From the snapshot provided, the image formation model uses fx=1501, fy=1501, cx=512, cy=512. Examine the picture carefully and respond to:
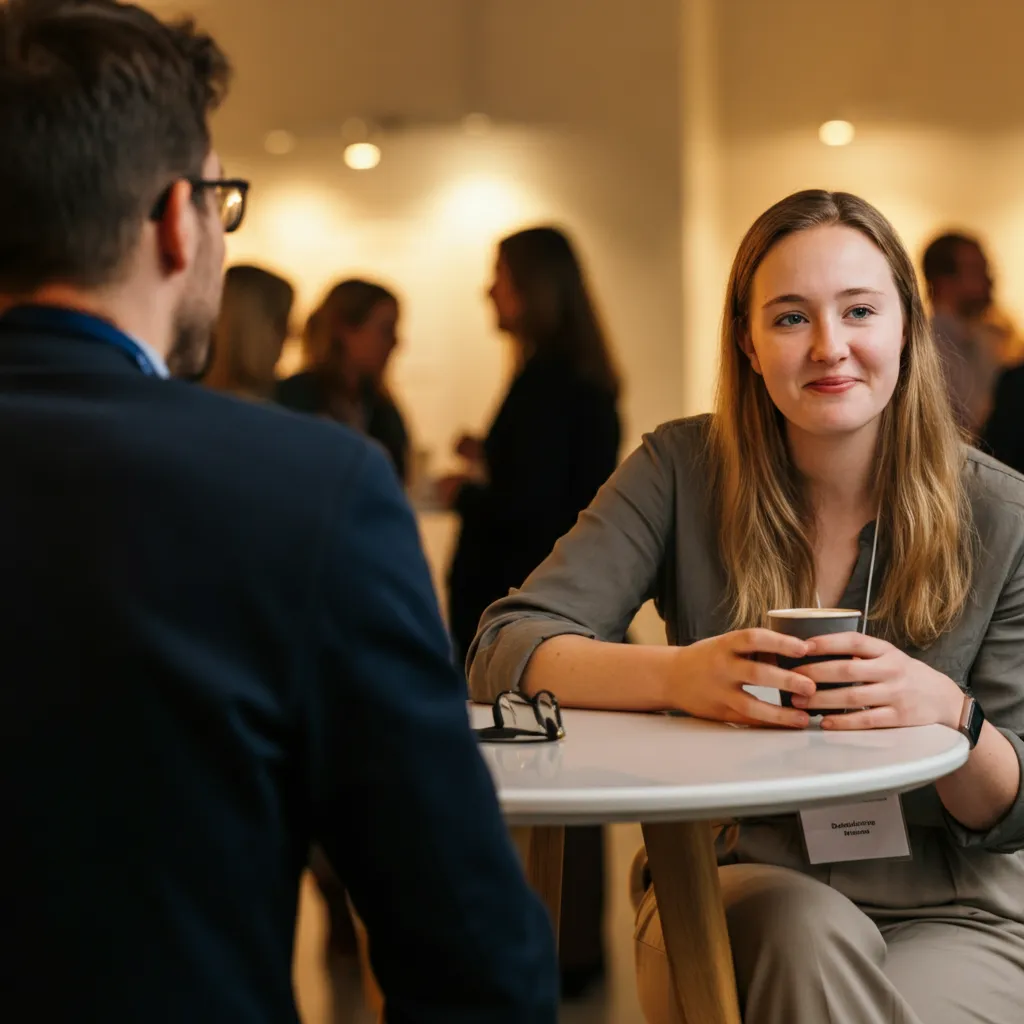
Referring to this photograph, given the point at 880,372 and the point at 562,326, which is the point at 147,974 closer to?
the point at 880,372

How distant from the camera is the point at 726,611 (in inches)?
73.7

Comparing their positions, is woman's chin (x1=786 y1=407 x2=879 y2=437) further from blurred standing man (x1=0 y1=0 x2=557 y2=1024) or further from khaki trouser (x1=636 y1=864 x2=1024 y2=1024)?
blurred standing man (x1=0 y1=0 x2=557 y2=1024)

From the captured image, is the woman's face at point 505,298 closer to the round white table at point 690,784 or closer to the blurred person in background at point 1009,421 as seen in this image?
the blurred person in background at point 1009,421

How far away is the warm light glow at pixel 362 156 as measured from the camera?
688 cm

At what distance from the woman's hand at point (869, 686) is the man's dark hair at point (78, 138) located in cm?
82

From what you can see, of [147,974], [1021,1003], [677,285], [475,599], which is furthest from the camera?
[677,285]

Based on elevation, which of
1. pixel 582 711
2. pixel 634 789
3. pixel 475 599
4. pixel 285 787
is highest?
pixel 285 787

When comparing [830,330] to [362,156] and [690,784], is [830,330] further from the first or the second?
[362,156]

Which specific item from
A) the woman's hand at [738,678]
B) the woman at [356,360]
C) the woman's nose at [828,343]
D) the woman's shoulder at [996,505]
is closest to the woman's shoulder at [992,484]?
the woman's shoulder at [996,505]

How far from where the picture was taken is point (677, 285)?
21.3 ft

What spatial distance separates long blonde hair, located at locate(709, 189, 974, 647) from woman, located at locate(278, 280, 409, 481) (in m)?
2.57

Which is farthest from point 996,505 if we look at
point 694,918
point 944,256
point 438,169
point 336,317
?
point 438,169

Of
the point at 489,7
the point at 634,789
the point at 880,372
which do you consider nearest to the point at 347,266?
the point at 489,7

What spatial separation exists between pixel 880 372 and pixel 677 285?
15.7 feet
